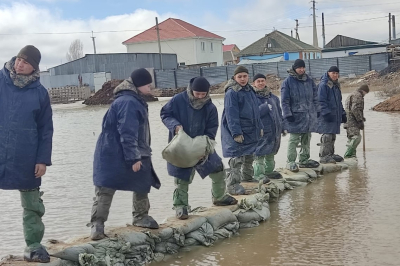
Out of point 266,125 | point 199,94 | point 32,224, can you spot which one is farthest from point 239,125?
point 32,224

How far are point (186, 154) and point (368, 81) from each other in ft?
111

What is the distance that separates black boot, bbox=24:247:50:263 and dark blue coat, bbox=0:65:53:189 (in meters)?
0.54

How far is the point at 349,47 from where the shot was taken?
2485 inches

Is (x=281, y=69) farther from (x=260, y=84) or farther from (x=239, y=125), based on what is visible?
(x=239, y=125)

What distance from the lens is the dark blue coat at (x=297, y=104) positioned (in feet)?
30.0

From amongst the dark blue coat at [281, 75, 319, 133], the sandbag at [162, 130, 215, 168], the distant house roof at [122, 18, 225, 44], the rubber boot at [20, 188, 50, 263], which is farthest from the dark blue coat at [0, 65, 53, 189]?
the distant house roof at [122, 18, 225, 44]

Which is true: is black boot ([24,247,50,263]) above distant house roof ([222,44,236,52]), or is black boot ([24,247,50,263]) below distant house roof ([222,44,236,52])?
below

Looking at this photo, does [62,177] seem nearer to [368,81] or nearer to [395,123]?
[395,123]

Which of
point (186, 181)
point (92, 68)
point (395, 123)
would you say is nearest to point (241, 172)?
point (186, 181)

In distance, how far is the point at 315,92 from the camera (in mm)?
9477

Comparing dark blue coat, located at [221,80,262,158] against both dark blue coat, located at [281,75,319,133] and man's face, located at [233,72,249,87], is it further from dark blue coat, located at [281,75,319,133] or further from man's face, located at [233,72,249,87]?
dark blue coat, located at [281,75,319,133]

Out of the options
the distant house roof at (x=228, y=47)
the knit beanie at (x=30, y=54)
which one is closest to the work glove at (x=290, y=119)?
the knit beanie at (x=30, y=54)

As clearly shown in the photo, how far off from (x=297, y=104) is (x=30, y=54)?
17.8 ft

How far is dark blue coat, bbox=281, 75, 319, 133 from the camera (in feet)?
30.0
